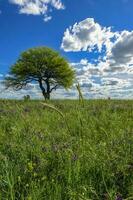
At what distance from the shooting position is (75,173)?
12.7 feet

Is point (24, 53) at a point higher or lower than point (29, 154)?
higher

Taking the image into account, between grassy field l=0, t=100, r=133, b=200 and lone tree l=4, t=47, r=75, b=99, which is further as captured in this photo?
lone tree l=4, t=47, r=75, b=99

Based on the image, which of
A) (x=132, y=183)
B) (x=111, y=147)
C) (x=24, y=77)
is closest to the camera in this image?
(x=132, y=183)

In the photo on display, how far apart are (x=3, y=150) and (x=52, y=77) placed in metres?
70.1

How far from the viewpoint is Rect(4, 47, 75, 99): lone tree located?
73875 mm

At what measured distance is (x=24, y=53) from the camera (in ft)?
256

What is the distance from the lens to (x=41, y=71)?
74500 mm

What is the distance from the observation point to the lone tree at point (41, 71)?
73875 mm

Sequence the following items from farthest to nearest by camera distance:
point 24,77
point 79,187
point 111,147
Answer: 1. point 24,77
2. point 111,147
3. point 79,187

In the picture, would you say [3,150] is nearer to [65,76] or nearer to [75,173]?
[75,173]

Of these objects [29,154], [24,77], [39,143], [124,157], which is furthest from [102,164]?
[24,77]

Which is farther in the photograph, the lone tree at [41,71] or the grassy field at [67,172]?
the lone tree at [41,71]

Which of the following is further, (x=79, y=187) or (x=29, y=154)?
(x=29, y=154)

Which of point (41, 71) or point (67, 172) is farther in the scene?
point (41, 71)
